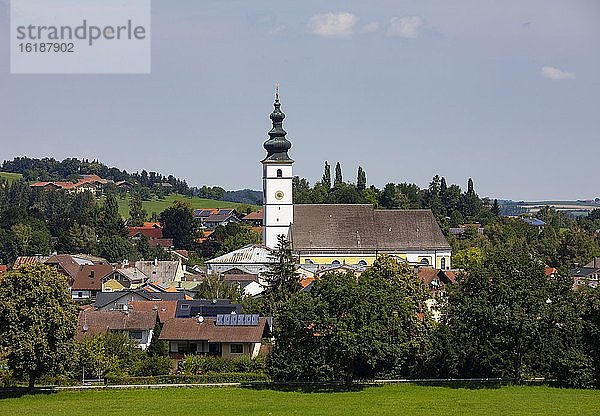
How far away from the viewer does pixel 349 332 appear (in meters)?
37.3

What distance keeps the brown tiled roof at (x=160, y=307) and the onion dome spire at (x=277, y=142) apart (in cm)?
2630

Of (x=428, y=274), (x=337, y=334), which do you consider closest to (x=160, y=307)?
(x=337, y=334)

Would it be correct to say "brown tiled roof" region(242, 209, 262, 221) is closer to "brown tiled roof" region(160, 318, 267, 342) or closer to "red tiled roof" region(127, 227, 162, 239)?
"red tiled roof" region(127, 227, 162, 239)

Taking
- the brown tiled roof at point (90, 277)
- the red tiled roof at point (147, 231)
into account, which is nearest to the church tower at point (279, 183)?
the brown tiled roof at point (90, 277)

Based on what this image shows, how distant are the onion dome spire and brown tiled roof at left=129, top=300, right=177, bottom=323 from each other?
1036 inches

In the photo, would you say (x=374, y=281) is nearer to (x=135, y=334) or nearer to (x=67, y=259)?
(x=135, y=334)

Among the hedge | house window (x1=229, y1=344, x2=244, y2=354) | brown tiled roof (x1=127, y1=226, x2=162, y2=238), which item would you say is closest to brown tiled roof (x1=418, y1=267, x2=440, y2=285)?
house window (x1=229, y1=344, x2=244, y2=354)

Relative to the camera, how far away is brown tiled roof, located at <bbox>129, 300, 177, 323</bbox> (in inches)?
1879

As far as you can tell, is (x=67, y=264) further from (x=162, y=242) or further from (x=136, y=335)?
(x=136, y=335)

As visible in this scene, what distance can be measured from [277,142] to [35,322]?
41254 mm

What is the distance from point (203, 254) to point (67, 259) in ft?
99.9

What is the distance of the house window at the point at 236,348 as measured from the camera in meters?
42.4

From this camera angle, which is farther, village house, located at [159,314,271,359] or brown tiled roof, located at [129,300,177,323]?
brown tiled roof, located at [129,300,177,323]

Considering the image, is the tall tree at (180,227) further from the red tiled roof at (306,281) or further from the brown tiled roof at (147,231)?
the red tiled roof at (306,281)
